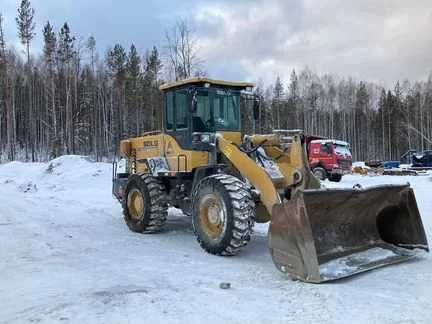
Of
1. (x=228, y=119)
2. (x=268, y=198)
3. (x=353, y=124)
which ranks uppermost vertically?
(x=353, y=124)

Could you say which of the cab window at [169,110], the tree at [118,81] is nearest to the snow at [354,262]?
the cab window at [169,110]

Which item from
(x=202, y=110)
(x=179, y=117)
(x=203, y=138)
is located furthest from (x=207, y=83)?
(x=203, y=138)

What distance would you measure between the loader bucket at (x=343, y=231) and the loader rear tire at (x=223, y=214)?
2.78 ft

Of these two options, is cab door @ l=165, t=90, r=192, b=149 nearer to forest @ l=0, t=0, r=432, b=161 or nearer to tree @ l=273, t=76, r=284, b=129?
forest @ l=0, t=0, r=432, b=161

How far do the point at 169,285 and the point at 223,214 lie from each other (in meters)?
1.75

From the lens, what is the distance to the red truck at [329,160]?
82.1 ft

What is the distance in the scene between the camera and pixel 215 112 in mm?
9336

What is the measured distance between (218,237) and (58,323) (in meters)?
3.36

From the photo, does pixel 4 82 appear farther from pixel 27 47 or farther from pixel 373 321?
pixel 373 321

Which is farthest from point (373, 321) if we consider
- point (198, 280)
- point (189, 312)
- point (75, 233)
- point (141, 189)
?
point (75, 233)

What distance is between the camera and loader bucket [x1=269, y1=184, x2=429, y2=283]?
244 inches

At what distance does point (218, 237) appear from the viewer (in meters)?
7.75

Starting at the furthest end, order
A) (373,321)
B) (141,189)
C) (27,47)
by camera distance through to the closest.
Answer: (27,47), (141,189), (373,321)

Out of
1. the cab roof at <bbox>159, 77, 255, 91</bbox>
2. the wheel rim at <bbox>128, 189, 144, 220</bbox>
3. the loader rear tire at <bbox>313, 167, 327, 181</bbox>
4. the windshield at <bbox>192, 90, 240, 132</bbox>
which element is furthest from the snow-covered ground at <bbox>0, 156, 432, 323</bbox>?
the loader rear tire at <bbox>313, 167, 327, 181</bbox>
